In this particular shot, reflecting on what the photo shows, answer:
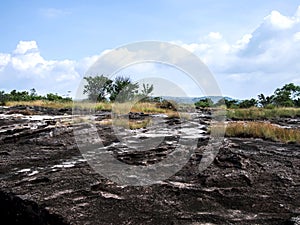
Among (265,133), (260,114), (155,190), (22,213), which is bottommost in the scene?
(22,213)

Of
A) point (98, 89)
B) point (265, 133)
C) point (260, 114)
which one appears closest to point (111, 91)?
point (98, 89)

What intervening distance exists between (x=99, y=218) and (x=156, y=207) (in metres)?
0.74

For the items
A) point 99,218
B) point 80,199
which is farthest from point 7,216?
point 99,218

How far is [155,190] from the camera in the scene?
544cm

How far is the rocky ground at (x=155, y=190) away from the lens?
15.5ft

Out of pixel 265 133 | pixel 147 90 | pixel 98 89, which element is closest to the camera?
pixel 265 133

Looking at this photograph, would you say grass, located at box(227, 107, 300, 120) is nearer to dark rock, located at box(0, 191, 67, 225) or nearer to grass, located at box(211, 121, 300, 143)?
grass, located at box(211, 121, 300, 143)

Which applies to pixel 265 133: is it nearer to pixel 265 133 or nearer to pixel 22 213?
pixel 265 133

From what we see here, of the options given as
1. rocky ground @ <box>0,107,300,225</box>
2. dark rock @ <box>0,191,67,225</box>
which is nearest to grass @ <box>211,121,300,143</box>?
rocky ground @ <box>0,107,300,225</box>

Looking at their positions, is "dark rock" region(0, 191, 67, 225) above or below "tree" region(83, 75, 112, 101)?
below

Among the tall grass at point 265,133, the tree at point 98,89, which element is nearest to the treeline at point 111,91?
the tree at point 98,89

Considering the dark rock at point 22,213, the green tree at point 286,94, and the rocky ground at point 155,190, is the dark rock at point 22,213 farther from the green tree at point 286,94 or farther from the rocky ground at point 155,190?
the green tree at point 286,94

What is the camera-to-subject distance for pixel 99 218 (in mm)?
4613

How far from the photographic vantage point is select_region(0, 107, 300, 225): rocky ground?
186 inches
